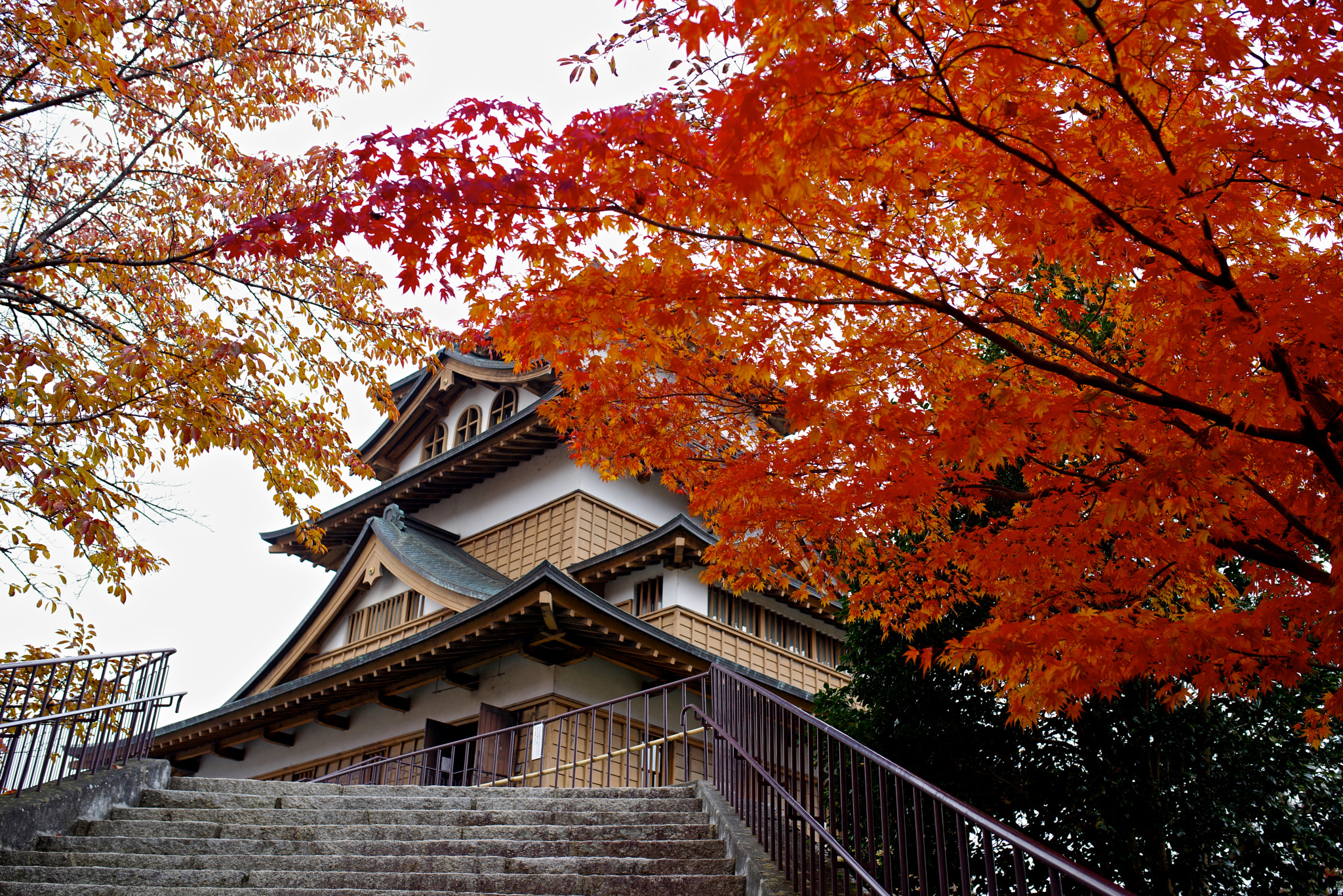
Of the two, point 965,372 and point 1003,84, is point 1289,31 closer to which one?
point 1003,84

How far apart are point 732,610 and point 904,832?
13087 mm

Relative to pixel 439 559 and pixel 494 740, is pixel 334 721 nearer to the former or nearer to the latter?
pixel 439 559

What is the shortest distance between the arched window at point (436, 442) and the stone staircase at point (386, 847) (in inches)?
577

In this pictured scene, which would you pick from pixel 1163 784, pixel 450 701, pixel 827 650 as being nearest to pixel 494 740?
pixel 450 701

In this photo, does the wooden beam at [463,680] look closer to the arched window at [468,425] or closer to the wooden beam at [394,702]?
the wooden beam at [394,702]

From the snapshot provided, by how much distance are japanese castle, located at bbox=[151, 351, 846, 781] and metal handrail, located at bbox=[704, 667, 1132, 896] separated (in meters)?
6.87

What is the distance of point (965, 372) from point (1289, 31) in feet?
9.13

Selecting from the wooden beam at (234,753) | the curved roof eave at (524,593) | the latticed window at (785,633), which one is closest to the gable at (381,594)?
the wooden beam at (234,753)

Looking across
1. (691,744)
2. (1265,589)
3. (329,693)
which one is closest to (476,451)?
(329,693)

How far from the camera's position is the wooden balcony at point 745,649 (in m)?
15.8

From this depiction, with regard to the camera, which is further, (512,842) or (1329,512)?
(512,842)

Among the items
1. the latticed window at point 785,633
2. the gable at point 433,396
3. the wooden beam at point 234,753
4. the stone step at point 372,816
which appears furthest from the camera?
the gable at point 433,396

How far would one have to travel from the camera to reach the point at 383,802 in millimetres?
8125

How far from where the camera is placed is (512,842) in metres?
6.63
